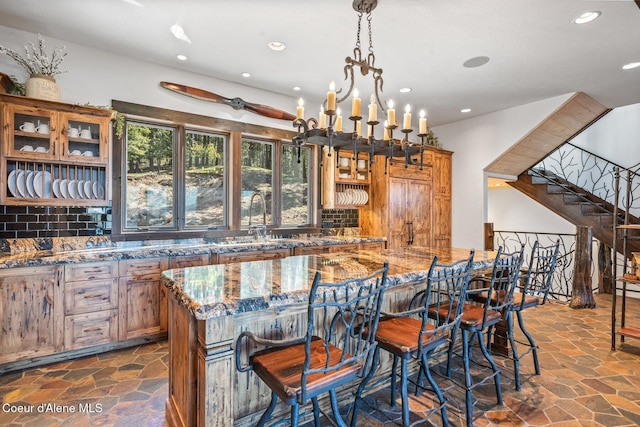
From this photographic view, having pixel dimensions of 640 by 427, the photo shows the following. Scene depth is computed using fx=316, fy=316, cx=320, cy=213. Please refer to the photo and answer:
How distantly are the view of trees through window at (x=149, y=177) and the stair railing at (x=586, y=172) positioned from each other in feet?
21.7

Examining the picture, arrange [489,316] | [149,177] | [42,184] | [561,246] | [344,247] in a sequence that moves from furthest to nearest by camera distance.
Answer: [561,246] → [344,247] → [149,177] → [42,184] → [489,316]

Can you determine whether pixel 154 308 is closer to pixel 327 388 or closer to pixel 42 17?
pixel 327 388

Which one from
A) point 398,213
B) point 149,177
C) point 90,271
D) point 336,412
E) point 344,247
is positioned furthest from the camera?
point 398,213

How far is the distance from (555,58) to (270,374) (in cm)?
431

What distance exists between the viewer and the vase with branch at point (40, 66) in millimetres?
2949

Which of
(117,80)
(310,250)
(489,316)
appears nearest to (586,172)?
(310,250)

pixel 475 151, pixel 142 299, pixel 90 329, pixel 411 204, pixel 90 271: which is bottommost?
pixel 90 329

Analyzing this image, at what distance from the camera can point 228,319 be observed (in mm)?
1490

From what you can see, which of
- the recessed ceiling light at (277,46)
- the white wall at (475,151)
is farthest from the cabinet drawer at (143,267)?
the white wall at (475,151)

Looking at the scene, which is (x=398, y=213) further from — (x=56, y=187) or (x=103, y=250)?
(x=56, y=187)

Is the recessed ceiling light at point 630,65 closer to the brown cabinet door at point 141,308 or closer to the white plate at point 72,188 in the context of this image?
the brown cabinet door at point 141,308

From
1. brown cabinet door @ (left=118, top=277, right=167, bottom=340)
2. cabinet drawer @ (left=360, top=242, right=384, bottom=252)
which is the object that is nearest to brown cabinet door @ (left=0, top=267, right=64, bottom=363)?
brown cabinet door @ (left=118, top=277, right=167, bottom=340)

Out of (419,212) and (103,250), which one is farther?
(419,212)

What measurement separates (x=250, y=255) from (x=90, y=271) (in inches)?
60.2
